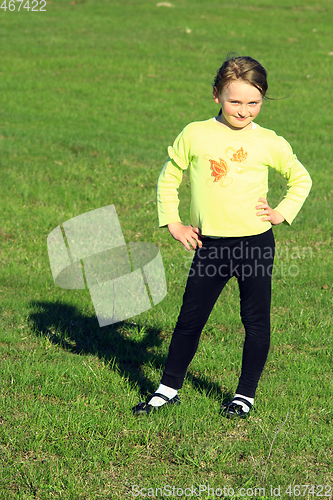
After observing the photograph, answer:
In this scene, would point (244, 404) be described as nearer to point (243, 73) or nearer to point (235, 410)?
point (235, 410)

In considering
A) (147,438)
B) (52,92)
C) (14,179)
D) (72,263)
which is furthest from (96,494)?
(52,92)

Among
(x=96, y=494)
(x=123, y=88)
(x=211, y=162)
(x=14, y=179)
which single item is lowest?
(x=96, y=494)

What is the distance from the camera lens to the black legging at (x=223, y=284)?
3.19 m

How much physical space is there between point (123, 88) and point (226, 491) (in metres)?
15.5

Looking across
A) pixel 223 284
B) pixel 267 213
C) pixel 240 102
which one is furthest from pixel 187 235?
pixel 240 102

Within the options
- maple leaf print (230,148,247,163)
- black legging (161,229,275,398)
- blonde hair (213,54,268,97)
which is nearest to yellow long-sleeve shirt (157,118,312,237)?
maple leaf print (230,148,247,163)

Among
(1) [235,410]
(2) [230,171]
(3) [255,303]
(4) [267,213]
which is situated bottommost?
(1) [235,410]

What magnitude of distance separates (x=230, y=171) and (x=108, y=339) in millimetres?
2182

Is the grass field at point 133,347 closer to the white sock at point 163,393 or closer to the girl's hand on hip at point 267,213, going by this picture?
the white sock at point 163,393

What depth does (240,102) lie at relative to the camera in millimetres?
2984

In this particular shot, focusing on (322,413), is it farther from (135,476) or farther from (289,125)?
(289,125)

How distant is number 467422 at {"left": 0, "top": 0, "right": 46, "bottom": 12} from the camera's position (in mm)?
27734

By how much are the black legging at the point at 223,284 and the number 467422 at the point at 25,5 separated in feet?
93.4

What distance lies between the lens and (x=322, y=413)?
11.6 feet
